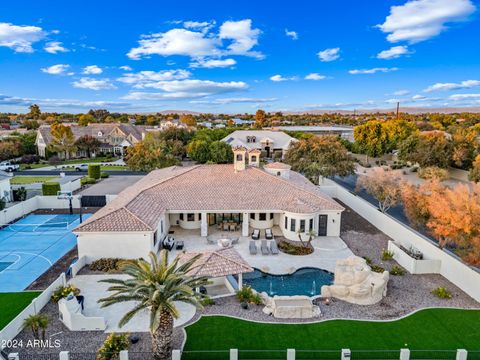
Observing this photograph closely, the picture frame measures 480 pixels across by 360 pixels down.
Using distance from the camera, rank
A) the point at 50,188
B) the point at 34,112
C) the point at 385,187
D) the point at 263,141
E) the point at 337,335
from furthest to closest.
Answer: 1. the point at 34,112
2. the point at 263,141
3. the point at 50,188
4. the point at 385,187
5. the point at 337,335

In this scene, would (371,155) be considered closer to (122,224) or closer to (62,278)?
(122,224)

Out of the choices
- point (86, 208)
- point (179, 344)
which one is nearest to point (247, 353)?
point (179, 344)

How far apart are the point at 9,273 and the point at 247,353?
18632mm

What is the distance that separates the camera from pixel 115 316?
18312mm

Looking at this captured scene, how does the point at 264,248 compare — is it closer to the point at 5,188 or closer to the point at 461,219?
the point at 461,219

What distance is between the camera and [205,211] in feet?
97.3

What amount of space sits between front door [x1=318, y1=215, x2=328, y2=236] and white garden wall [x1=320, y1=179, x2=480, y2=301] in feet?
19.2

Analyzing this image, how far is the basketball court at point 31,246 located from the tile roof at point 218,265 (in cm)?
1164

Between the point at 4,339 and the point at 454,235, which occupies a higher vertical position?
the point at 454,235

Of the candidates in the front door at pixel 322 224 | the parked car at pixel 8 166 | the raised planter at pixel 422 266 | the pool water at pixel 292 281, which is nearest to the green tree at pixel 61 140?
the parked car at pixel 8 166

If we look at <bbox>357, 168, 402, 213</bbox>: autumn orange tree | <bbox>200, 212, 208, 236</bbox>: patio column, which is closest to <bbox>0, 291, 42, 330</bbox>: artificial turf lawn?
<bbox>200, 212, 208, 236</bbox>: patio column

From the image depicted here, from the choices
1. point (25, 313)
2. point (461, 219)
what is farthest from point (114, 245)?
point (461, 219)

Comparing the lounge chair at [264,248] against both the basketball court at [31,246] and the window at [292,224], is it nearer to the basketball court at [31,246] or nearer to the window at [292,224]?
the window at [292,224]

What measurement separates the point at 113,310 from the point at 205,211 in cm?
1231
